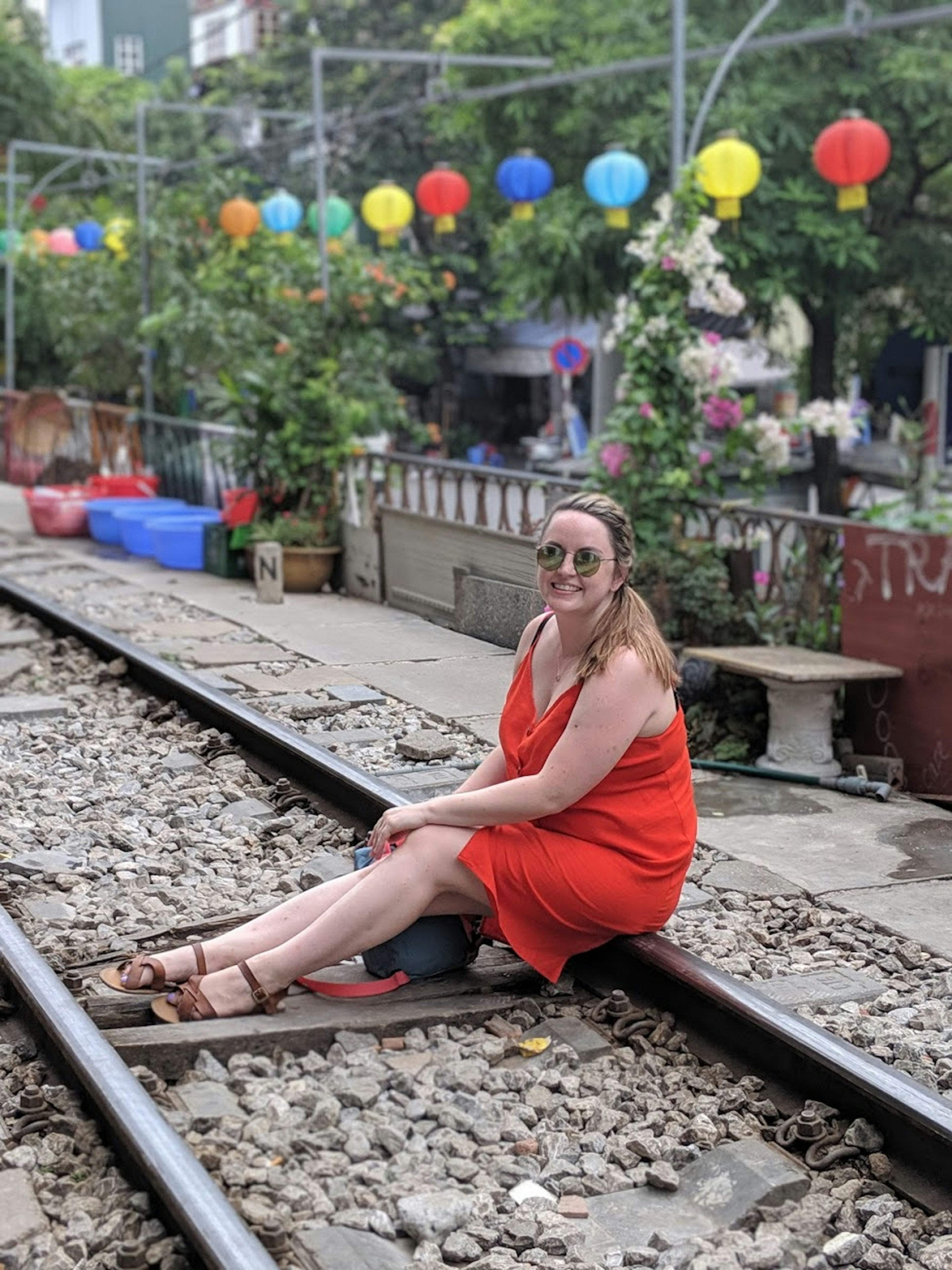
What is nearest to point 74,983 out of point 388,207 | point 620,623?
point 620,623

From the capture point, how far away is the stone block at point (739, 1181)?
3490 millimetres

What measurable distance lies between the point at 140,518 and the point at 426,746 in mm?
8466

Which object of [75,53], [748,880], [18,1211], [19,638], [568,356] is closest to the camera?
[18,1211]

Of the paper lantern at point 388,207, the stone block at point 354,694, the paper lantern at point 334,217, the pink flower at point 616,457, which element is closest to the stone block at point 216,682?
the stone block at point 354,694

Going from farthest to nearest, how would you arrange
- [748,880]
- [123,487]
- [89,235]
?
1. [89,235]
2. [123,487]
3. [748,880]

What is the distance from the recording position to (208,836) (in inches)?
242

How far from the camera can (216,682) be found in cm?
892

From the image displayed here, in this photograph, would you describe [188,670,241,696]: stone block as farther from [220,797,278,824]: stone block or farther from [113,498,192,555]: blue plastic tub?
[113,498,192,555]: blue plastic tub

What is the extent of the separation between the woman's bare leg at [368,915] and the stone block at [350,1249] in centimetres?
103

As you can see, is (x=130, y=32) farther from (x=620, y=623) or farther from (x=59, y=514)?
(x=620, y=623)

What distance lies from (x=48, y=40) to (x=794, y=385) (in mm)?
21580

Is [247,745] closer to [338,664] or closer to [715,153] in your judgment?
[338,664]

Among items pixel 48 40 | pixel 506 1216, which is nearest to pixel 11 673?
pixel 506 1216

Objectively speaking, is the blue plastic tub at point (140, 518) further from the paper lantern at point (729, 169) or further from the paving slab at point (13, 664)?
the paper lantern at point (729, 169)
